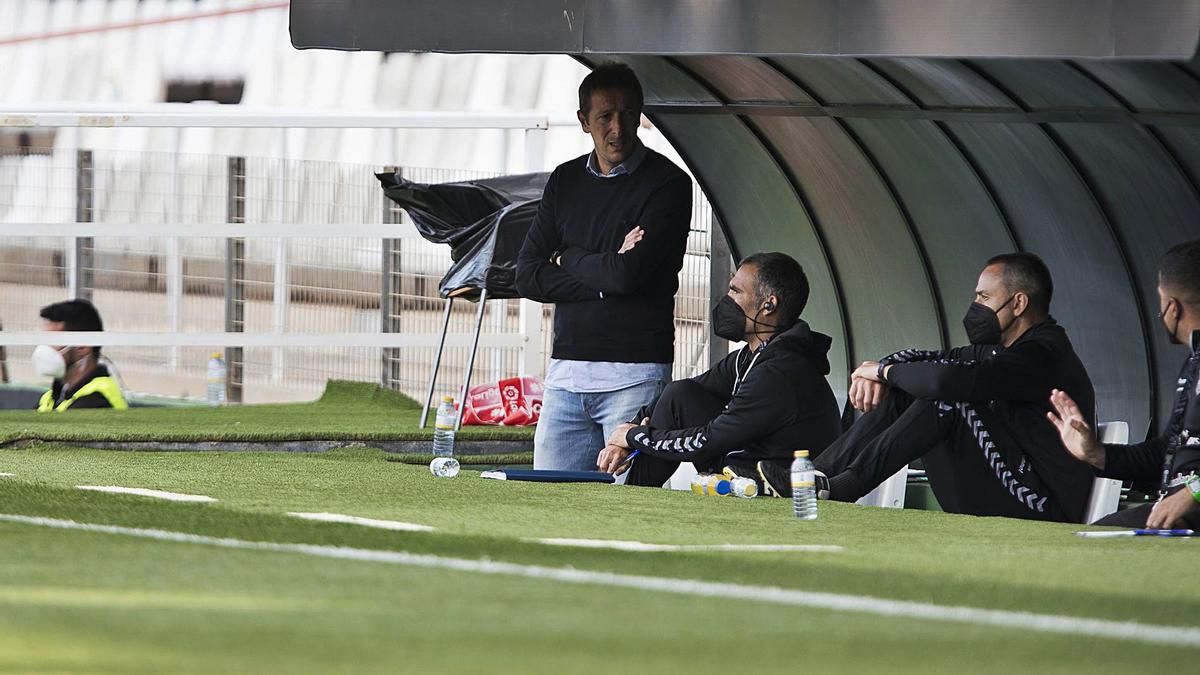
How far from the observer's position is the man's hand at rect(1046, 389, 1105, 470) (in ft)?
20.5

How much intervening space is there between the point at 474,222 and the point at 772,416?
4483mm

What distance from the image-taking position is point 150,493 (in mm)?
5789

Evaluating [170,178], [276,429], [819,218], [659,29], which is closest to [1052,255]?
[819,218]

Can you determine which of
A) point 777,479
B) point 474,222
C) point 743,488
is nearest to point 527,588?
point 743,488

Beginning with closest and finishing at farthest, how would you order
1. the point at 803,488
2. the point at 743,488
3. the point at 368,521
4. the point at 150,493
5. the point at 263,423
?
the point at 368,521 < the point at 803,488 < the point at 150,493 < the point at 743,488 < the point at 263,423

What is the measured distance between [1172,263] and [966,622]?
9.88ft

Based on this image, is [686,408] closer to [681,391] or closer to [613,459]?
[681,391]

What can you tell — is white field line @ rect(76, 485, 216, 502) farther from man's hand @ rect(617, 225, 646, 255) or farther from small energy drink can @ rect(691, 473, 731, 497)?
man's hand @ rect(617, 225, 646, 255)

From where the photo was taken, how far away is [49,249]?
16641mm

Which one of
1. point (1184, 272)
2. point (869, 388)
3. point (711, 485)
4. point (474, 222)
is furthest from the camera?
point (474, 222)

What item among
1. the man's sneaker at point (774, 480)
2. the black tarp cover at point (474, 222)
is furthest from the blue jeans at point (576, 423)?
the black tarp cover at point (474, 222)

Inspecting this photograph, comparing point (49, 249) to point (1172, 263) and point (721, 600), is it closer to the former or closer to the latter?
point (1172, 263)

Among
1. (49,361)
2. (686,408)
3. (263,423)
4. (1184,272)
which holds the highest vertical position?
(1184,272)

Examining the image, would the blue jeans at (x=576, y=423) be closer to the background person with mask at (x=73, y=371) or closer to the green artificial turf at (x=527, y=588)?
the green artificial turf at (x=527, y=588)
